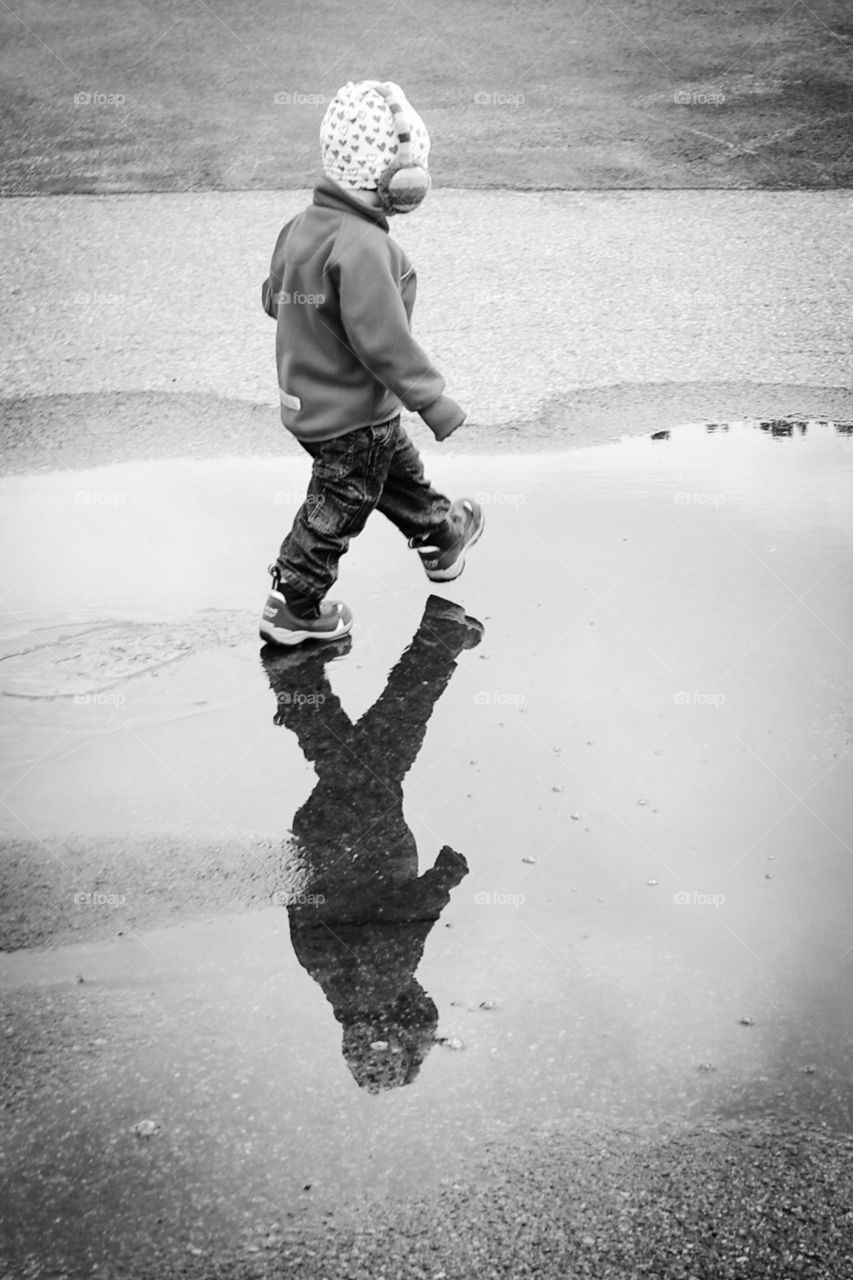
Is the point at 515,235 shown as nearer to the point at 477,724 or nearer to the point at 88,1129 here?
the point at 477,724

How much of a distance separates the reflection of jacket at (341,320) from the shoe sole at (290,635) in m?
0.61

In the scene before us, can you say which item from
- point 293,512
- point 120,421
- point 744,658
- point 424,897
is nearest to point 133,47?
point 120,421

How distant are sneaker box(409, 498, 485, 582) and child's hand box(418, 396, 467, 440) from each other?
0.47 meters

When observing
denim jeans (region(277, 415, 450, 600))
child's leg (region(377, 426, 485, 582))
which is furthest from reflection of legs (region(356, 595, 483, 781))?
denim jeans (region(277, 415, 450, 600))

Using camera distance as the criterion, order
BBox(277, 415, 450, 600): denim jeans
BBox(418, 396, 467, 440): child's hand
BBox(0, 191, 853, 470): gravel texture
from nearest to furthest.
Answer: BBox(418, 396, 467, 440): child's hand < BBox(277, 415, 450, 600): denim jeans < BBox(0, 191, 853, 470): gravel texture

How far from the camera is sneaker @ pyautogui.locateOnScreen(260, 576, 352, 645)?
13.7 ft

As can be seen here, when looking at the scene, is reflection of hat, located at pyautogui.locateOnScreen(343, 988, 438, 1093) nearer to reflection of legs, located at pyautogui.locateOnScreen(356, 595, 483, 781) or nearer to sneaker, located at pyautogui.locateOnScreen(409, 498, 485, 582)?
reflection of legs, located at pyautogui.locateOnScreen(356, 595, 483, 781)

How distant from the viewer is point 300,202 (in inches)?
322

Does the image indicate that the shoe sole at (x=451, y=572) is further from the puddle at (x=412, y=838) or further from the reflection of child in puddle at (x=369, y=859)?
the reflection of child in puddle at (x=369, y=859)

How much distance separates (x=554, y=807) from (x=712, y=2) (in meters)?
10.2

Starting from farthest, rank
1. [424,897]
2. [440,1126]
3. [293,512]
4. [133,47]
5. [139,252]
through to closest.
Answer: [133,47] → [139,252] → [293,512] → [424,897] → [440,1126]

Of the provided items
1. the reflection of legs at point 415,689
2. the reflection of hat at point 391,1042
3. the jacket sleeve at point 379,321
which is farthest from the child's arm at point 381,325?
the reflection of hat at point 391,1042

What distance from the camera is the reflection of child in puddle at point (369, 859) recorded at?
111 inches

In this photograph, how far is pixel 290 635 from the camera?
13.7ft
